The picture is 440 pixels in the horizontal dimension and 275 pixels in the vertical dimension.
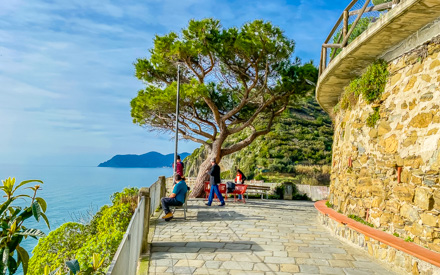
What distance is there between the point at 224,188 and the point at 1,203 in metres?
10.3

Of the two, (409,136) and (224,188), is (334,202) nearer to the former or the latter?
(409,136)

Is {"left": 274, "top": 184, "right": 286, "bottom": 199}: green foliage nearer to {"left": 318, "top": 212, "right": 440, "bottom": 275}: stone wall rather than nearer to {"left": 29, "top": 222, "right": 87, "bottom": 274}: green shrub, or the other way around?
{"left": 318, "top": 212, "right": 440, "bottom": 275}: stone wall

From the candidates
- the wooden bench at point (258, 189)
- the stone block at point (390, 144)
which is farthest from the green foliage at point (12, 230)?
the wooden bench at point (258, 189)

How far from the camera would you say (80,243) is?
803 cm

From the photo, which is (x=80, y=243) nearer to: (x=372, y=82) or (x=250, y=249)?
(x=250, y=249)

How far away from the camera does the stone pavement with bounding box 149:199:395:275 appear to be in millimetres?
5281

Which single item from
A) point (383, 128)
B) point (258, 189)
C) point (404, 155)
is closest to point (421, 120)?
point (404, 155)

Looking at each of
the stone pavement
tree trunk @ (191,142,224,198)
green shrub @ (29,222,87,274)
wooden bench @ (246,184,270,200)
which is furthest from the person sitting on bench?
tree trunk @ (191,142,224,198)

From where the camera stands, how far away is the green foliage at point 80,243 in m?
5.60

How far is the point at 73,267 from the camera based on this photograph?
9.14 feet

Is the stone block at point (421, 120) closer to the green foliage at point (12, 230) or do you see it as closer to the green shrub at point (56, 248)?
the green foliage at point (12, 230)

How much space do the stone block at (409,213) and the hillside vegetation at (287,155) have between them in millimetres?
14682

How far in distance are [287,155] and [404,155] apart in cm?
2366

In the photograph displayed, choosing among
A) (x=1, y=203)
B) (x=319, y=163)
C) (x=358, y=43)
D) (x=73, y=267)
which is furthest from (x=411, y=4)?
(x=319, y=163)
